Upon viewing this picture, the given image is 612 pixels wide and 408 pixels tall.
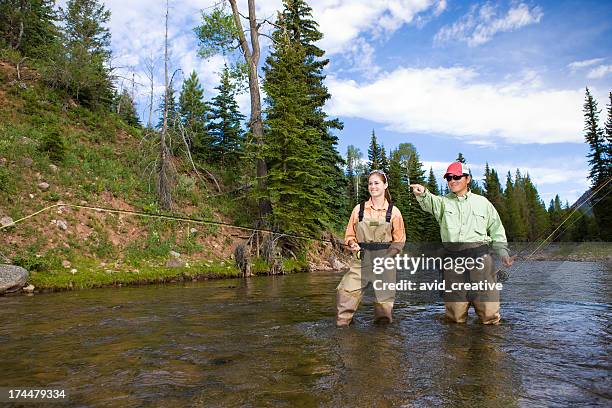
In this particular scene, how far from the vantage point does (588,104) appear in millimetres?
42625

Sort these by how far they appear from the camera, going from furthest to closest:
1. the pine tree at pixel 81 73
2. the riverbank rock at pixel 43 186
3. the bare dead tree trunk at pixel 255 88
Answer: the pine tree at pixel 81 73 → the bare dead tree trunk at pixel 255 88 → the riverbank rock at pixel 43 186

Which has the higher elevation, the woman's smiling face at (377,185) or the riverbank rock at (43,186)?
the riverbank rock at (43,186)

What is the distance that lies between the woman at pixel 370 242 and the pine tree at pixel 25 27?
113 feet

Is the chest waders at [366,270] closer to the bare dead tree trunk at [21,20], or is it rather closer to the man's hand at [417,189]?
the man's hand at [417,189]

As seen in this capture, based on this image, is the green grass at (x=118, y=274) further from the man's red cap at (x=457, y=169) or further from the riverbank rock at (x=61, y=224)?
the man's red cap at (x=457, y=169)

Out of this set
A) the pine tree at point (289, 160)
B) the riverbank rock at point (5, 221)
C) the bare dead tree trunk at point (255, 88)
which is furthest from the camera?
the bare dead tree trunk at point (255, 88)

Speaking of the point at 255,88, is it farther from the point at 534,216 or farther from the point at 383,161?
the point at 534,216

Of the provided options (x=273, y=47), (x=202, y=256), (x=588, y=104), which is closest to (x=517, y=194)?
(x=588, y=104)

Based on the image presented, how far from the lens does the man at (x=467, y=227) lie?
583 centimetres

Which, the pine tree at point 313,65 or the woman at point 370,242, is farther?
the pine tree at point 313,65

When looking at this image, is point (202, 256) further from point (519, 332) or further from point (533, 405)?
point (533, 405)

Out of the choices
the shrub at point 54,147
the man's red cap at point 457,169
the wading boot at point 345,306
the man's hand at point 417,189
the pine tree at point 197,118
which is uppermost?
the pine tree at point 197,118

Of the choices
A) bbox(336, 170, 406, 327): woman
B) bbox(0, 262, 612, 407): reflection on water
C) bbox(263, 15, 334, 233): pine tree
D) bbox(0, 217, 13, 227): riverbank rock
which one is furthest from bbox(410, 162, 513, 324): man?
bbox(0, 217, 13, 227): riverbank rock

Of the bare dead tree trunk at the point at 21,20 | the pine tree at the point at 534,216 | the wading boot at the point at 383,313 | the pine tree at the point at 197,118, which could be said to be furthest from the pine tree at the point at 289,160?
the pine tree at the point at 534,216
